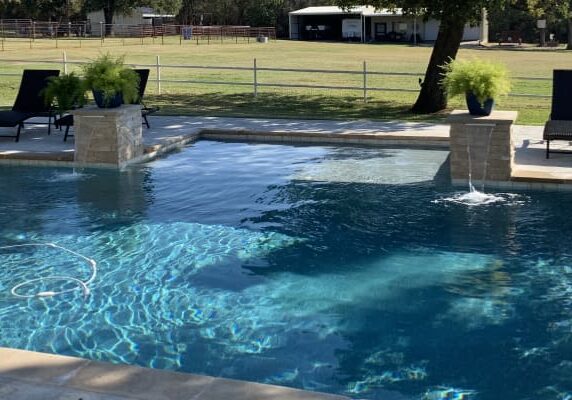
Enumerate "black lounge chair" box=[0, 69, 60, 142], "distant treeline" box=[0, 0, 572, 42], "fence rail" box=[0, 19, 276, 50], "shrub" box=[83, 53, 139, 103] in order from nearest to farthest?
"shrub" box=[83, 53, 139, 103], "black lounge chair" box=[0, 69, 60, 142], "fence rail" box=[0, 19, 276, 50], "distant treeline" box=[0, 0, 572, 42]

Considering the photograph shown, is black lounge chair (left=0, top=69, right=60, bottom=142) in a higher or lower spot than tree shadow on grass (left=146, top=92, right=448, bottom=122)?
higher

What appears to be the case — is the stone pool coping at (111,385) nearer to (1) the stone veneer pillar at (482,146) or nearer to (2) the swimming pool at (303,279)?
(2) the swimming pool at (303,279)

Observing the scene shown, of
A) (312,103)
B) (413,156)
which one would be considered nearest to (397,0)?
(312,103)

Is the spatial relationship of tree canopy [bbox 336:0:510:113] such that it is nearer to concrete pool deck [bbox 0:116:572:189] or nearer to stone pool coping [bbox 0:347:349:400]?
concrete pool deck [bbox 0:116:572:189]

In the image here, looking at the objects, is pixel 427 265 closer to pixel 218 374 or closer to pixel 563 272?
pixel 563 272

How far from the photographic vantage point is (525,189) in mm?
9656

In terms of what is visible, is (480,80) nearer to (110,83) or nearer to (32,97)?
(110,83)

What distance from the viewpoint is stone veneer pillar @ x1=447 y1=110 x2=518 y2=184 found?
951 centimetres

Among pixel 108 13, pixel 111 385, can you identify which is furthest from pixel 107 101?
pixel 108 13

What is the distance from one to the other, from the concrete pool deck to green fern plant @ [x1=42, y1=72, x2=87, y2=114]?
63cm

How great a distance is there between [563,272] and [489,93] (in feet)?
10.9

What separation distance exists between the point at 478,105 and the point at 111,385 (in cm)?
668

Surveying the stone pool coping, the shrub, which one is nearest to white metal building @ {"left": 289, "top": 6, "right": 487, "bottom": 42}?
the shrub

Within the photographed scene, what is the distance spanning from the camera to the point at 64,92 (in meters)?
12.7
